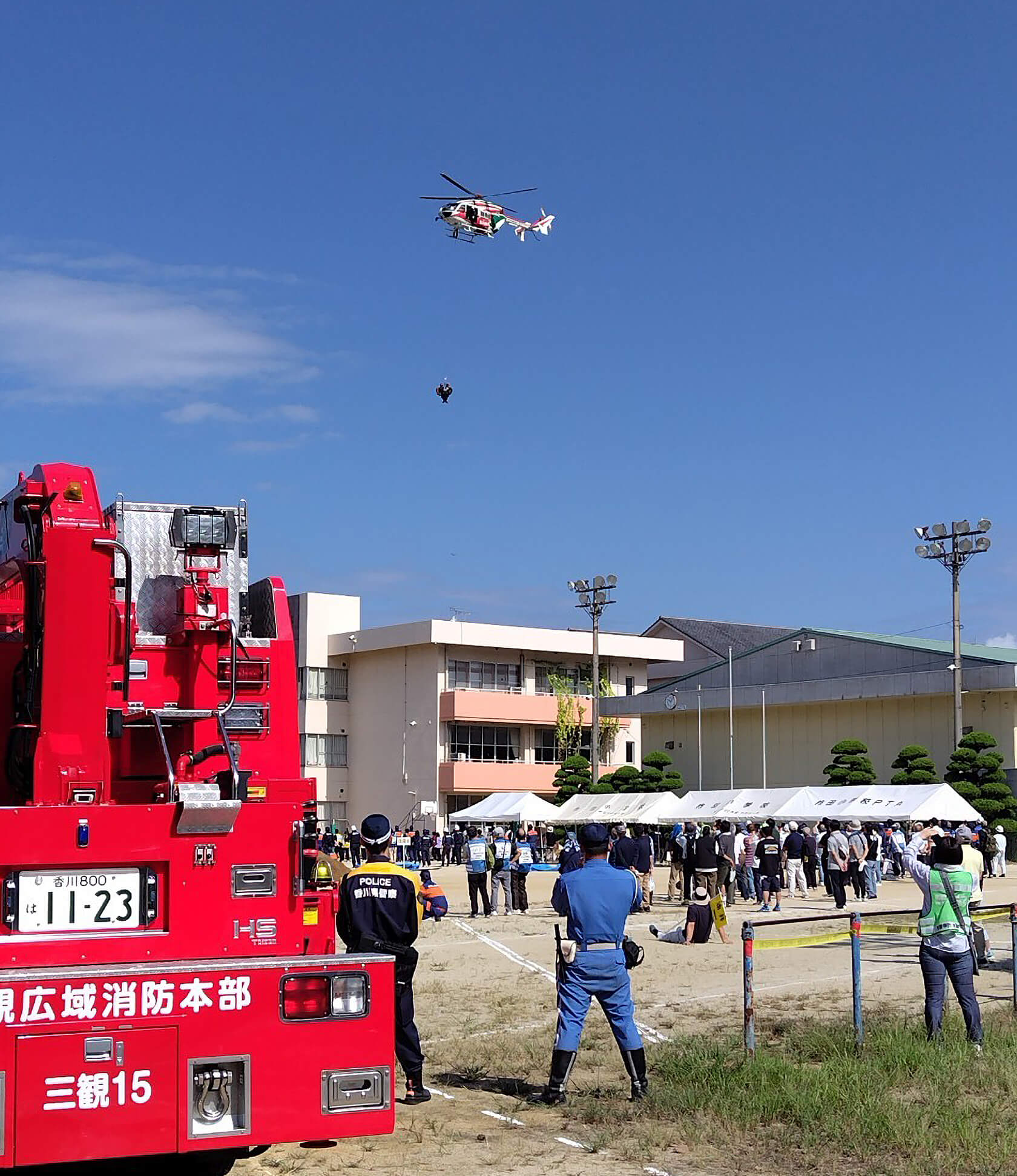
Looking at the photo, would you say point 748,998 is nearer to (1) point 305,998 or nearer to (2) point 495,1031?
(2) point 495,1031

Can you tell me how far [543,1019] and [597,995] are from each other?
14.8 feet

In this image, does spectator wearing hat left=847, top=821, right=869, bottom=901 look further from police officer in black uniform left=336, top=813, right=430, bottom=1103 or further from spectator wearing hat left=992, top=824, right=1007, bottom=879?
police officer in black uniform left=336, top=813, right=430, bottom=1103

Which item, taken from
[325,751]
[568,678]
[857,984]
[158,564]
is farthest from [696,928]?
[325,751]

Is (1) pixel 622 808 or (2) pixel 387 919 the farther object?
(1) pixel 622 808

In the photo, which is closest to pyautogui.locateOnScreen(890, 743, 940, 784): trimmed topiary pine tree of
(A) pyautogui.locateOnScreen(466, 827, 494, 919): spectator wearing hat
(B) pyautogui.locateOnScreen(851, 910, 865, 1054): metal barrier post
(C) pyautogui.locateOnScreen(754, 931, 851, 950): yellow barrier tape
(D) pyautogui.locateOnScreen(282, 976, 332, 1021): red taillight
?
(A) pyautogui.locateOnScreen(466, 827, 494, 919): spectator wearing hat

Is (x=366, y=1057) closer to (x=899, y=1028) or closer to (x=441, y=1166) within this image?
(x=441, y=1166)

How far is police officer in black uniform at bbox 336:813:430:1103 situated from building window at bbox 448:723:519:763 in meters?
59.7

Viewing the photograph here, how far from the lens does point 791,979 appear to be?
17.0 m

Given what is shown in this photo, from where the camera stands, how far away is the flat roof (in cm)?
6969

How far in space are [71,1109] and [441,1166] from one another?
A: 2.64m

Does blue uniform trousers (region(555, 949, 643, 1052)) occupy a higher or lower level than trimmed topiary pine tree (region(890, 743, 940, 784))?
lower

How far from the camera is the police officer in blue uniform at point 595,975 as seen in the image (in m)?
9.55

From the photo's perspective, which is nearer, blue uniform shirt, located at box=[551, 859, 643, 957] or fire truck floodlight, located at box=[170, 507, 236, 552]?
A: fire truck floodlight, located at box=[170, 507, 236, 552]

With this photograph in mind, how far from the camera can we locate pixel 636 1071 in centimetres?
955
